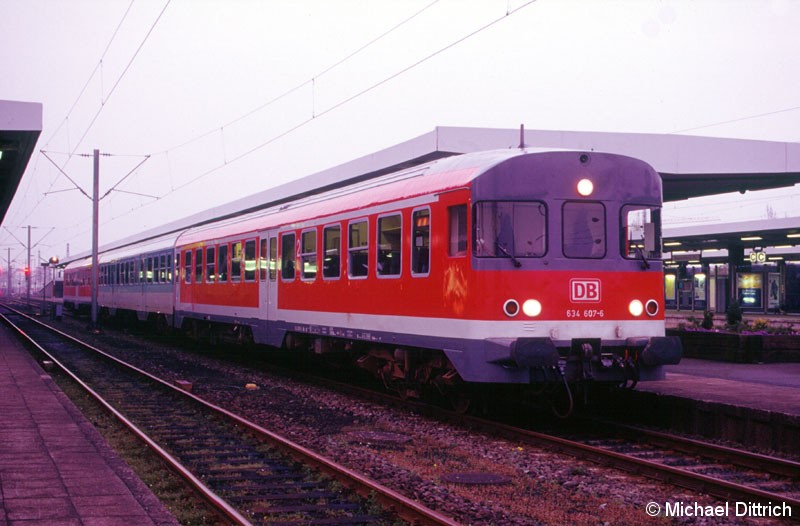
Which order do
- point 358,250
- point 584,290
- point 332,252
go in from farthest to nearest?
1. point 332,252
2. point 358,250
3. point 584,290

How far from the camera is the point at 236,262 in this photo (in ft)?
63.7

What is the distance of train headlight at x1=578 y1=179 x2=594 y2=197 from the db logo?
1.05 m

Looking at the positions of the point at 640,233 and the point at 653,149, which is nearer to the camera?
the point at 640,233

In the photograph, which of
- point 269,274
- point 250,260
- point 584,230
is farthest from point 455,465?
point 250,260

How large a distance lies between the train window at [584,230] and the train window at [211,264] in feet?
40.3

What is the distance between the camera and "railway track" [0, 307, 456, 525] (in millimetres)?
6824

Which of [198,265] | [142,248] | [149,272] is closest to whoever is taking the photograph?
[198,265]

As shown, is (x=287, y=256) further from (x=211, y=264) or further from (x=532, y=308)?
(x=532, y=308)

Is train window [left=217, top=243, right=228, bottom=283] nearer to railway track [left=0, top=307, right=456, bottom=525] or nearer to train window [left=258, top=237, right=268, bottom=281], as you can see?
train window [left=258, top=237, right=268, bottom=281]

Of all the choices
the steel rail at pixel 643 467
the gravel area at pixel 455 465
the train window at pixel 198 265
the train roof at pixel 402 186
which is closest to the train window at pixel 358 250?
the train roof at pixel 402 186

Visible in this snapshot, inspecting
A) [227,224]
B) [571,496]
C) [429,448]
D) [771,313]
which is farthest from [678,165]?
[771,313]

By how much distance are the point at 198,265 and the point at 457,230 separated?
1341 centimetres

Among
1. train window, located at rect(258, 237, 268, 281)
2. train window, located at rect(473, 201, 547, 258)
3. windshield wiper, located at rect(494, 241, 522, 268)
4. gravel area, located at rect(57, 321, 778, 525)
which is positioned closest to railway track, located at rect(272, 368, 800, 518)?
gravel area, located at rect(57, 321, 778, 525)

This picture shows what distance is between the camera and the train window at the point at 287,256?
1611 cm
